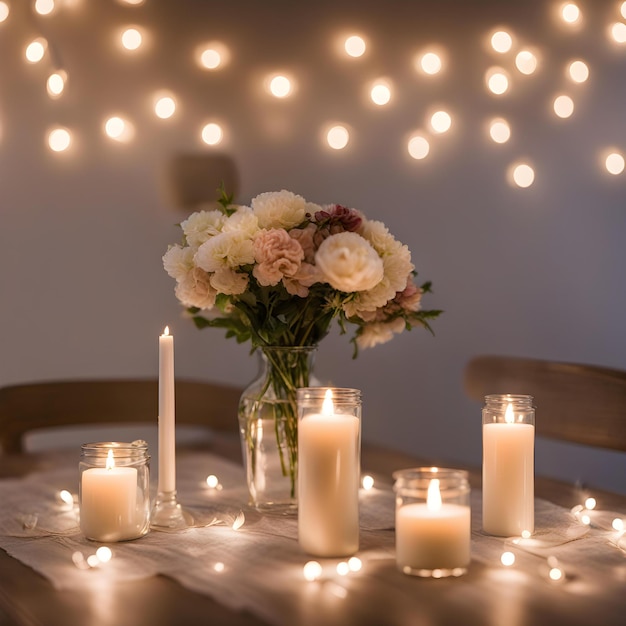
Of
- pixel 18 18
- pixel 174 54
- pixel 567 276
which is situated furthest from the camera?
pixel 567 276

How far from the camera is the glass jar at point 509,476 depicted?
3.11 feet

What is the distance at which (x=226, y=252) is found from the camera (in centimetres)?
98

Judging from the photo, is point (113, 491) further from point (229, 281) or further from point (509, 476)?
point (509, 476)

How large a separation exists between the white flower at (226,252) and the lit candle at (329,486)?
0.66 ft

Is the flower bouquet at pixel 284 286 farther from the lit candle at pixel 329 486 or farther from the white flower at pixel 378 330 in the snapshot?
the lit candle at pixel 329 486

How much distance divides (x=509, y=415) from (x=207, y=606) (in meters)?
0.39

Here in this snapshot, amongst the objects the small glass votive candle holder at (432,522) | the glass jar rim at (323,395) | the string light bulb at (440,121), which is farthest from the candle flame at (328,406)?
the string light bulb at (440,121)

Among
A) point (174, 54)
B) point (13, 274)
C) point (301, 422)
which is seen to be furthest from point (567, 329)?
point (301, 422)

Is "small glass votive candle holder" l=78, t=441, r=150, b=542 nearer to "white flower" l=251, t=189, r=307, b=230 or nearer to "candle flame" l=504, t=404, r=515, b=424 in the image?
"white flower" l=251, t=189, r=307, b=230

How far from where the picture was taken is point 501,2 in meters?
2.31

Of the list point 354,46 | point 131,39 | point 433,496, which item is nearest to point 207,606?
point 433,496

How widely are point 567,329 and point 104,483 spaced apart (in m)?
1.79

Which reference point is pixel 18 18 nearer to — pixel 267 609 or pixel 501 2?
pixel 501 2

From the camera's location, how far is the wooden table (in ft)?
2.30
